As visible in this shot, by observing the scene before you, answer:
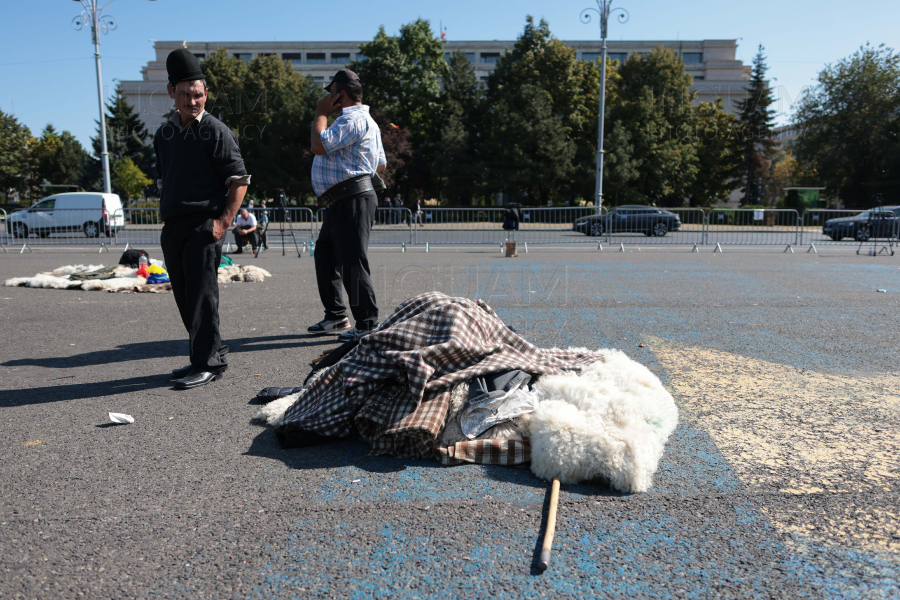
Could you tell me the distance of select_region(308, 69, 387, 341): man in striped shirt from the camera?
5422 mm

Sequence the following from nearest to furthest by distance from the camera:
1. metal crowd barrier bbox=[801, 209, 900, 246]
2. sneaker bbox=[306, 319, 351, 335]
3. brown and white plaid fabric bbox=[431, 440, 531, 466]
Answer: brown and white plaid fabric bbox=[431, 440, 531, 466] < sneaker bbox=[306, 319, 351, 335] < metal crowd barrier bbox=[801, 209, 900, 246]

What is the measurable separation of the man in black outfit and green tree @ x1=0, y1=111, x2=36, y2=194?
71955 mm

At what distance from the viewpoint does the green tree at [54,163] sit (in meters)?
72.4

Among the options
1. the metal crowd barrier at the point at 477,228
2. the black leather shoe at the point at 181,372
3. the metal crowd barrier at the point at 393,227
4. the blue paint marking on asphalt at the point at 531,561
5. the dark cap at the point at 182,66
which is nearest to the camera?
the blue paint marking on asphalt at the point at 531,561

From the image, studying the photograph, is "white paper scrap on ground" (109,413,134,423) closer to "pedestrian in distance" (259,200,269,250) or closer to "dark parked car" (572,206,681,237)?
"pedestrian in distance" (259,200,269,250)

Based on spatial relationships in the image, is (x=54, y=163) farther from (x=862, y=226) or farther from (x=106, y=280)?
(x=862, y=226)

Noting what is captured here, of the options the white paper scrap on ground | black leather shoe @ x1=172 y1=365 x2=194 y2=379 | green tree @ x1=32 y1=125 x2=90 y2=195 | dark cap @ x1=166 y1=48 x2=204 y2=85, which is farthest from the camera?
green tree @ x1=32 y1=125 x2=90 y2=195

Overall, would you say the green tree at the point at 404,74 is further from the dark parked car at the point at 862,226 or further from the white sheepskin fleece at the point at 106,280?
the white sheepskin fleece at the point at 106,280

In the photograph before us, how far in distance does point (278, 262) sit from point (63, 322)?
808cm

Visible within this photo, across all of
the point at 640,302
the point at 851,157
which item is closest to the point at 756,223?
the point at 640,302

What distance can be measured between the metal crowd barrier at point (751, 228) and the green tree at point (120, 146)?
53253 millimetres

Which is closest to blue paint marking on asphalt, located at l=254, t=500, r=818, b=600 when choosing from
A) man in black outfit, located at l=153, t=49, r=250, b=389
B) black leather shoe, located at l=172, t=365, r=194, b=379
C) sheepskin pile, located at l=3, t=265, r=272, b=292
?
man in black outfit, located at l=153, t=49, r=250, b=389

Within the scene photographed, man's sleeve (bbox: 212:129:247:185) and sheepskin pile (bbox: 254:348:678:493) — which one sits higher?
man's sleeve (bbox: 212:129:247:185)

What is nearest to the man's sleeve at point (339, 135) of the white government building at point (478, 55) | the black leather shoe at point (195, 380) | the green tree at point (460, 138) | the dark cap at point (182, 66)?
the dark cap at point (182, 66)
